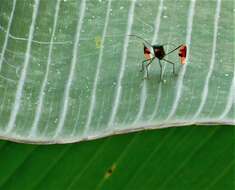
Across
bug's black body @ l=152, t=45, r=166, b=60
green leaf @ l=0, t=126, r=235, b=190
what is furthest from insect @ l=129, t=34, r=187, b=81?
green leaf @ l=0, t=126, r=235, b=190

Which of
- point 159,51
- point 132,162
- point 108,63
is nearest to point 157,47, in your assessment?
point 159,51

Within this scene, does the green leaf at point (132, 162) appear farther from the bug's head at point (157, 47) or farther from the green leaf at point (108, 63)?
the bug's head at point (157, 47)

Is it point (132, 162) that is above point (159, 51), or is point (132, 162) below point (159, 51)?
below

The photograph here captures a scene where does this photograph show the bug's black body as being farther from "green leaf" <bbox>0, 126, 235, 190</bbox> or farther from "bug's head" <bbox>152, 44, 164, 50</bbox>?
"green leaf" <bbox>0, 126, 235, 190</bbox>

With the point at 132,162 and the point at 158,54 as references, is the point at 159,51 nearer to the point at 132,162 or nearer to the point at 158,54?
the point at 158,54

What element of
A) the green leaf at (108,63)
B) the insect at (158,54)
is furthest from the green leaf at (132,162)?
the insect at (158,54)

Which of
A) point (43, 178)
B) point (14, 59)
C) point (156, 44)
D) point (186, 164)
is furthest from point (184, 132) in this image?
point (14, 59)
